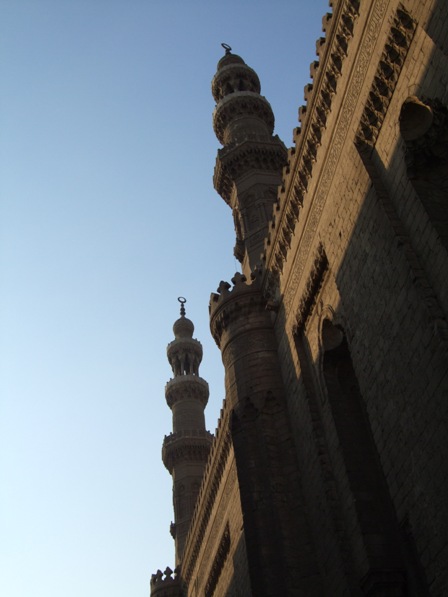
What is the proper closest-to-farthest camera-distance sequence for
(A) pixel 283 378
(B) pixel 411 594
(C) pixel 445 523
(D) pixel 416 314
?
(C) pixel 445 523, (D) pixel 416 314, (B) pixel 411 594, (A) pixel 283 378

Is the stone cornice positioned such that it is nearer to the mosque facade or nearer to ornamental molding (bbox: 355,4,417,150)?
the mosque facade

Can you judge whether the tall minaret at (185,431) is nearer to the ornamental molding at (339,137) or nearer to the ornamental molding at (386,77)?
the ornamental molding at (339,137)

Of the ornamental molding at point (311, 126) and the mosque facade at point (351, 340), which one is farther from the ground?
the ornamental molding at point (311, 126)

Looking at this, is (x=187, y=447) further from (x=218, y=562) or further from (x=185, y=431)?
(x=218, y=562)

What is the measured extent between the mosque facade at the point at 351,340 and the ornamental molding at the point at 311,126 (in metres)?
0.03

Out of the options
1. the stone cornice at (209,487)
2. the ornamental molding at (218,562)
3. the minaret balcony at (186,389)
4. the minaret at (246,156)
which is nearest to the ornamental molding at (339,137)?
the stone cornice at (209,487)

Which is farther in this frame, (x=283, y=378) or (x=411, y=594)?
(x=283, y=378)

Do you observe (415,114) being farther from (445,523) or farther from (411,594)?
(411,594)

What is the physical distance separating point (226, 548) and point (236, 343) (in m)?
5.57

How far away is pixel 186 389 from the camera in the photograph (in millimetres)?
29328

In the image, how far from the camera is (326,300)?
35.4ft

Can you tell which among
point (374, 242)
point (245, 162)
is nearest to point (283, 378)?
point (374, 242)

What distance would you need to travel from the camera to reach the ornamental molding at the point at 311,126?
1008 centimetres

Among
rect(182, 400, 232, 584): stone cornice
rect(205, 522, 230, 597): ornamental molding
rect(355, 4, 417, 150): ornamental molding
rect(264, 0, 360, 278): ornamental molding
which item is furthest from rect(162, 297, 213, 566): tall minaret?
rect(355, 4, 417, 150): ornamental molding
